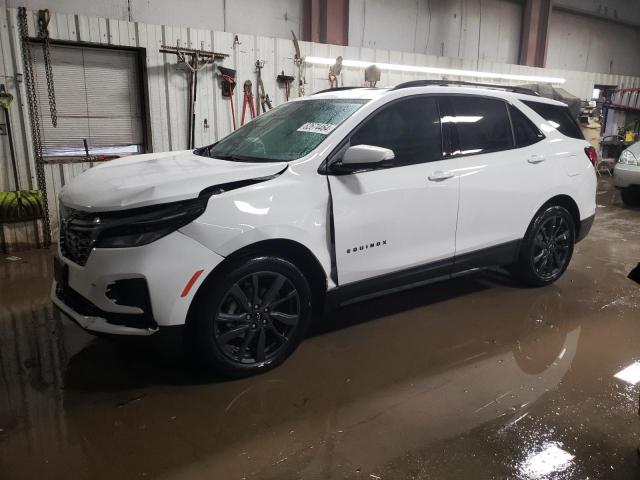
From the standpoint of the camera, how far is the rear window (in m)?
4.09

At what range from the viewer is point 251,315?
2740 mm

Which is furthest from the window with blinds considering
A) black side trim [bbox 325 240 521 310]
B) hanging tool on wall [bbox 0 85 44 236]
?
black side trim [bbox 325 240 521 310]

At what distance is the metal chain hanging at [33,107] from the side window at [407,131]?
402 cm

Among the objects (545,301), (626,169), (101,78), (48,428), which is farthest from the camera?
(626,169)

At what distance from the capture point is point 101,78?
19.4 ft

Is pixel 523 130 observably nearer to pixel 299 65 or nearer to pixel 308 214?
pixel 308 214

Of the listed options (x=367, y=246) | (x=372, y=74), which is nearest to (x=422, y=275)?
(x=367, y=246)

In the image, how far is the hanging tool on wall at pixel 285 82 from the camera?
711cm

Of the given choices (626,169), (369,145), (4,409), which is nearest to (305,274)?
(369,145)

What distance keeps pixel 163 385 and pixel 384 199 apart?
164cm

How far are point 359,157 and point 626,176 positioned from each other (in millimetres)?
6615

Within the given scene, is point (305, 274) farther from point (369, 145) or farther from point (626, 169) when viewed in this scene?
point (626, 169)

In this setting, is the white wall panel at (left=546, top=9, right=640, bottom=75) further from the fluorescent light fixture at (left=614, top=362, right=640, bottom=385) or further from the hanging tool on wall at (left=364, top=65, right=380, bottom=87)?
the fluorescent light fixture at (left=614, top=362, right=640, bottom=385)

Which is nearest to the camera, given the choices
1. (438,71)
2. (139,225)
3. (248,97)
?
(139,225)
